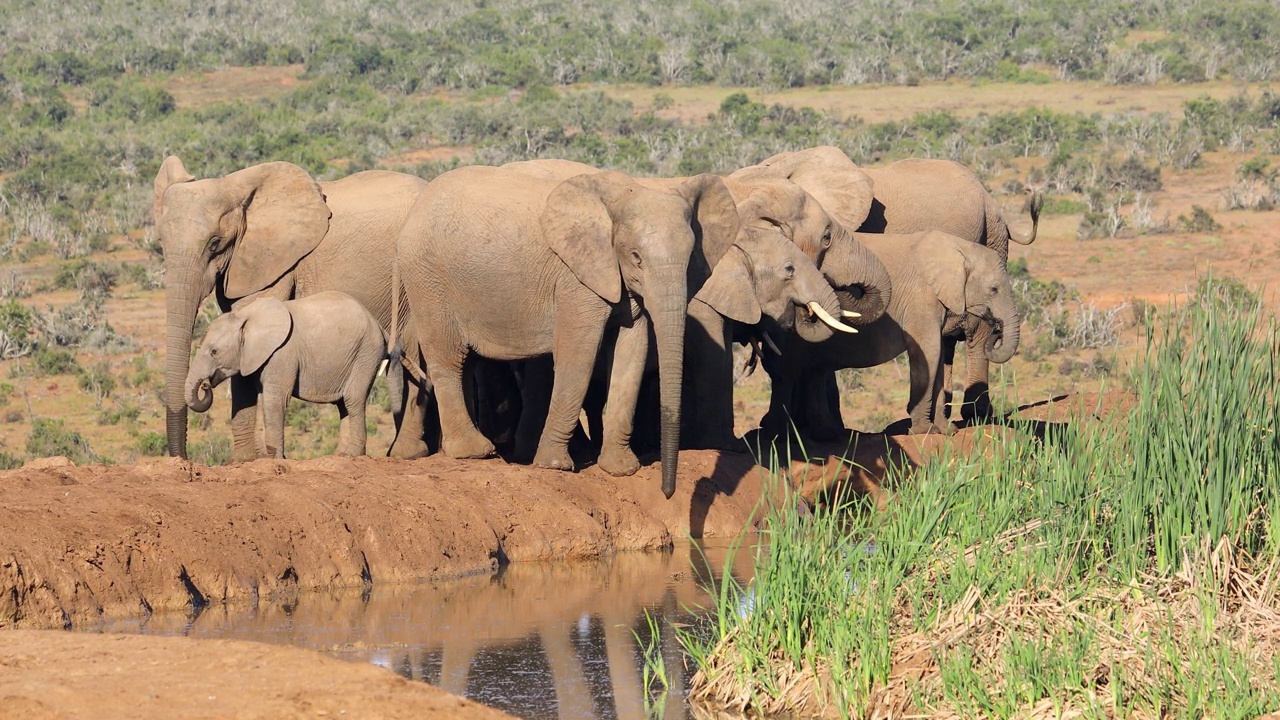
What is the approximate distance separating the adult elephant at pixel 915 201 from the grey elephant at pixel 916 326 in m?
0.39

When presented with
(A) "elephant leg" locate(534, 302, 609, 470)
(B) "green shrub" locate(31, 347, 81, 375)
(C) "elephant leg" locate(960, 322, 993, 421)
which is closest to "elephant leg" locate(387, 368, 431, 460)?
(A) "elephant leg" locate(534, 302, 609, 470)

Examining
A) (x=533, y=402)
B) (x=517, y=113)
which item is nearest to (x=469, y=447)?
(x=533, y=402)

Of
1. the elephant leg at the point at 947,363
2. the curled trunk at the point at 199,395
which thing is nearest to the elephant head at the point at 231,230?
the curled trunk at the point at 199,395

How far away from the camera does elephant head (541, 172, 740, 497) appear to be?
10.7 m

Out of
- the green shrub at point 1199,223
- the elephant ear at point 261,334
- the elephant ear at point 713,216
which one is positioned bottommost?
the green shrub at point 1199,223

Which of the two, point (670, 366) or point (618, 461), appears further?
point (618, 461)

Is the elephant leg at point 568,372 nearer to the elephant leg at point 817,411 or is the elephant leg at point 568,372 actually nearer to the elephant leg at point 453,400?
the elephant leg at point 453,400

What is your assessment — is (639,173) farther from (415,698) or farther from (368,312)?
(415,698)

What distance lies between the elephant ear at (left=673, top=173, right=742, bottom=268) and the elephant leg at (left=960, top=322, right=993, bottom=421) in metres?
3.19

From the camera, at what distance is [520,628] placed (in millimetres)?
9227

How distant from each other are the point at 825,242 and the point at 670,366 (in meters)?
2.87

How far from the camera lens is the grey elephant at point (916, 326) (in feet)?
44.7

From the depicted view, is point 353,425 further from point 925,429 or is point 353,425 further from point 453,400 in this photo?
point 925,429

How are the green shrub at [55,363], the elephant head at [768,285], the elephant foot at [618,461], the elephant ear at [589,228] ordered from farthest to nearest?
the green shrub at [55,363] → the elephant head at [768,285] → the elephant foot at [618,461] → the elephant ear at [589,228]
